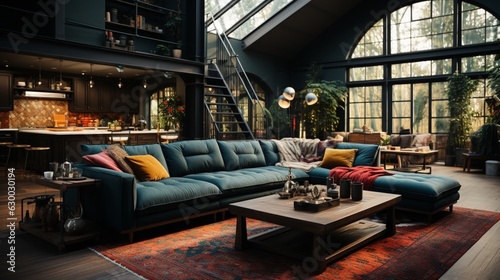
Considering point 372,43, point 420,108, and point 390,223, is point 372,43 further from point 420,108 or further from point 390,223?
point 390,223

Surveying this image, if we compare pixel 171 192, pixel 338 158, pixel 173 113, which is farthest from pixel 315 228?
pixel 173 113

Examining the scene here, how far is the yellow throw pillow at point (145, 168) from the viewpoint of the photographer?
415 cm

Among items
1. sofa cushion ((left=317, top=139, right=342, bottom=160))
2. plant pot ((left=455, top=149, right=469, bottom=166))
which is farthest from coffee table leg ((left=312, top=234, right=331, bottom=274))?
plant pot ((left=455, top=149, right=469, bottom=166))

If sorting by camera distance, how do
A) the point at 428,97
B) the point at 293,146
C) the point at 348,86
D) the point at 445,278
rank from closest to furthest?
the point at 445,278 → the point at 293,146 → the point at 428,97 → the point at 348,86

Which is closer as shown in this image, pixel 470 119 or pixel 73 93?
pixel 470 119

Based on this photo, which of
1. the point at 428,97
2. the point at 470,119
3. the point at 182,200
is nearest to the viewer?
the point at 182,200

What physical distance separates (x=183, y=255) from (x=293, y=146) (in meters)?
3.40

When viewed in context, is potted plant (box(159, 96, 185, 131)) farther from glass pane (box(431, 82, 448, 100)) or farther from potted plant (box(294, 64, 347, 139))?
glass pane (box(431, 82, 448, 100))

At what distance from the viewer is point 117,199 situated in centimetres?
344

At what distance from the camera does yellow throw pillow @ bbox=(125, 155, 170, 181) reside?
4.15m

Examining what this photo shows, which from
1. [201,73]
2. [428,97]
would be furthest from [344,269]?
[428,97]

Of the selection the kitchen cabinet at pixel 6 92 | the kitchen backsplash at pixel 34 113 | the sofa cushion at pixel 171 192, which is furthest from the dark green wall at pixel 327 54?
the sofa cushion at pixel 171 192

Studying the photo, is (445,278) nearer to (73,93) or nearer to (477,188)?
(477,188)

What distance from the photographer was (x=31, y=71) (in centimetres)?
1023
